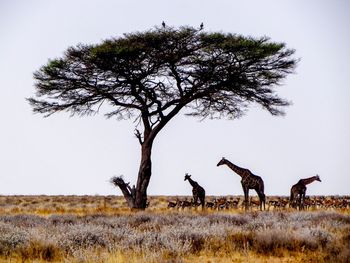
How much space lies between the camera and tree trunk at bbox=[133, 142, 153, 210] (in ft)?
68.4

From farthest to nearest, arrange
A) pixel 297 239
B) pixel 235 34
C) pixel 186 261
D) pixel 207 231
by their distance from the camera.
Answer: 1. pixel 235 34
2. pixel 207 231
3. pixel 297 239
4. pixel 186 261

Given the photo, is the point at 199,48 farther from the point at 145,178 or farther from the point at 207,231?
the point at 207,231

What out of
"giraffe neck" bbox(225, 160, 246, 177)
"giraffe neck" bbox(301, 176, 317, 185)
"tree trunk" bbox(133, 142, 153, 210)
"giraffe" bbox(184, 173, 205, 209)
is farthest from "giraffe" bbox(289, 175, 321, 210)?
"tree trunk" bbox(133, 142, 153, 210)

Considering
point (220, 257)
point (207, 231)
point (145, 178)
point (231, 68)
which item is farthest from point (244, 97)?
point (220, 257)

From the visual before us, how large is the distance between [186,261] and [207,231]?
7.02ft

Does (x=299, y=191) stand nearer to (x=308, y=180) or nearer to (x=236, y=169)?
(x=308, y=180)

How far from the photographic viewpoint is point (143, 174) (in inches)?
821

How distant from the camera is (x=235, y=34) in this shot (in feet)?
63.1

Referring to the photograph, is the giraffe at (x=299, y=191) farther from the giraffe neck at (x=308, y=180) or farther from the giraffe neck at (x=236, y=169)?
the giraffe neck at (x=236, y=169)

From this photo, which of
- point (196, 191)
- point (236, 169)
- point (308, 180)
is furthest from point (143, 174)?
point (308, 180)

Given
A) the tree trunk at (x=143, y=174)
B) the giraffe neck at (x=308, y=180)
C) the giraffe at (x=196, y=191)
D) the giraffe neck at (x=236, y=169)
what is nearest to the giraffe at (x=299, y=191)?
the giraffe neck at (x=308, y=180)

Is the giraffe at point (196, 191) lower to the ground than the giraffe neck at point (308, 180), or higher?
lower

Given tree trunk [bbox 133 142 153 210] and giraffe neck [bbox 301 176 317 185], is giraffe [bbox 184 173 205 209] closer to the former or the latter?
tree trunk [bbox 133 142 153 210]

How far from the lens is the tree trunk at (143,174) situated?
68.4ft
